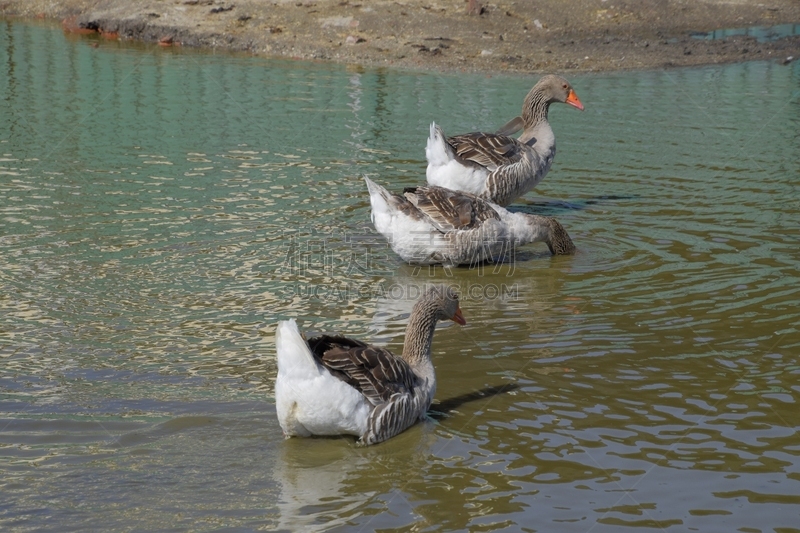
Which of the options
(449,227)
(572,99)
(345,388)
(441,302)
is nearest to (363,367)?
(345,388)

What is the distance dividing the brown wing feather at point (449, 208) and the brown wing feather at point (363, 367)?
340cm

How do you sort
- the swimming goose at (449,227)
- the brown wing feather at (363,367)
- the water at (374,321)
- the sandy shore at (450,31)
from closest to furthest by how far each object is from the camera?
the water at (374,321) < the brown wing feather at (363,367) < the swimming goose at (449,227) < the sandy shore at (450,31)

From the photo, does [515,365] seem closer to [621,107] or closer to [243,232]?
[243,232]

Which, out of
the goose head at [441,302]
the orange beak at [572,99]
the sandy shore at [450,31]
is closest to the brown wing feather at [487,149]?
the orange beak at [572,99]

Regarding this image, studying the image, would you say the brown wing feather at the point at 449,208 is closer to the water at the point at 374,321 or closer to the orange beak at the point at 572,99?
the water at the point at 374,321

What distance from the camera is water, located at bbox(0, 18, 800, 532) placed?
5.13m

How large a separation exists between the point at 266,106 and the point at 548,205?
585 centimetres

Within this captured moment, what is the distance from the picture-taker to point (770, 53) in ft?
67.9

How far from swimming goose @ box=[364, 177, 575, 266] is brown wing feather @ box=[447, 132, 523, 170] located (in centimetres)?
108

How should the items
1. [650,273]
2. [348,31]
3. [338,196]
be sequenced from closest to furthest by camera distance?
[650,273] → [338,196] → [348,31]

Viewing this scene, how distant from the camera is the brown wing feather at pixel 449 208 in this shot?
917 centimetres

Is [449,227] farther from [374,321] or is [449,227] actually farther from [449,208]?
[374,321]

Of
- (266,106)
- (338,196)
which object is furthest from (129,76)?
(338,196)

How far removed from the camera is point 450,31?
20250 mm
